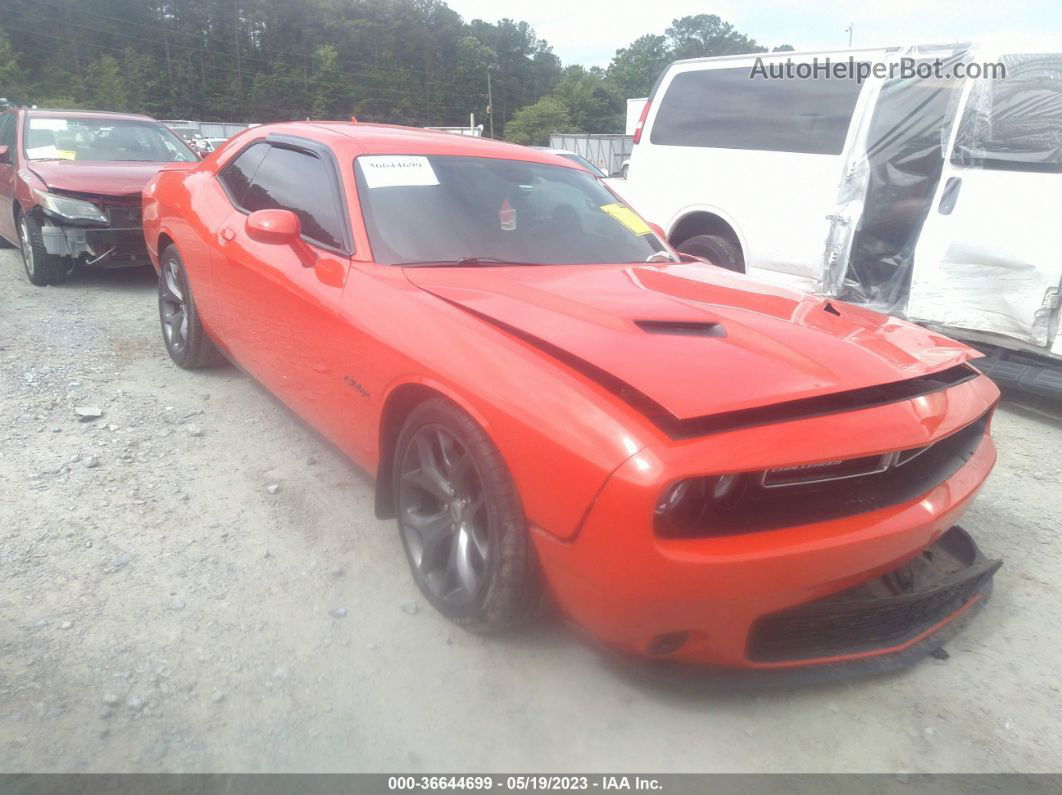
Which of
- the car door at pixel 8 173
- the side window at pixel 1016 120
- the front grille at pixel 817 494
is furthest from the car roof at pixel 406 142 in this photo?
the car door at pixel 8 173

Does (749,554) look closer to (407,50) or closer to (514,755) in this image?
(514,755)

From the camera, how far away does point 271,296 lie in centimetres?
318

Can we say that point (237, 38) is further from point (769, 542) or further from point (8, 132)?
point (769, 542)

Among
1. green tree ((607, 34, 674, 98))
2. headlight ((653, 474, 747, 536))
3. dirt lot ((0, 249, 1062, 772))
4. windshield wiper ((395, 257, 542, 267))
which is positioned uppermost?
green tree ((607, 34, 674, 98))

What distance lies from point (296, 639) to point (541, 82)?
8867cm

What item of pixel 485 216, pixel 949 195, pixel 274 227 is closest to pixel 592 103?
pixel 949 195

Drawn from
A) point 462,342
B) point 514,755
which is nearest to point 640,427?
point 462,342

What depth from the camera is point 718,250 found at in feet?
18.5

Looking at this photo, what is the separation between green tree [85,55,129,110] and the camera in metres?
58.0

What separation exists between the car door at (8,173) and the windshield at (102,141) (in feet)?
0.65

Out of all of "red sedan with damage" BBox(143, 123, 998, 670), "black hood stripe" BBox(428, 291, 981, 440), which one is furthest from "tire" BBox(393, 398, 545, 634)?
"black hood stripe" BBox(428, 291, 981, 440)

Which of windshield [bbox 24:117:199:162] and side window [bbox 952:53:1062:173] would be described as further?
windshield [bbox 24:117:199:162]

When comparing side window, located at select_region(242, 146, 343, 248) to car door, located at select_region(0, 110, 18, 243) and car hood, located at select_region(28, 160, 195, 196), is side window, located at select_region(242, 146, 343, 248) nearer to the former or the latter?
car hood, located at select_region(28, 160, 195, 196)

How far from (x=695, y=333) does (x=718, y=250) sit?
11.9ft
